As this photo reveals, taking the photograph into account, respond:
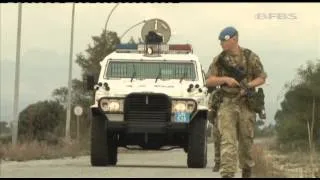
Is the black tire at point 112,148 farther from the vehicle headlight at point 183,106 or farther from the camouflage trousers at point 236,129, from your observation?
the camouflage trousers at point 236,129

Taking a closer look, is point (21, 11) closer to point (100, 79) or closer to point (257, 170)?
point (100, 79)

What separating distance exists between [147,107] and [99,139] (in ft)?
3.90

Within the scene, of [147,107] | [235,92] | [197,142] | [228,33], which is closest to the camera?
[228,33]

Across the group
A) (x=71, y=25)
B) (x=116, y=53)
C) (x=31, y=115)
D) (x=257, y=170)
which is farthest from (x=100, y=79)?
(x=31, y=115)

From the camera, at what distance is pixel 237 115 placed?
970 cm

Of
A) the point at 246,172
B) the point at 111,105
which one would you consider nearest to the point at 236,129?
the point at 246,172

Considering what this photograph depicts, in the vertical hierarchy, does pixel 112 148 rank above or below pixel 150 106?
below

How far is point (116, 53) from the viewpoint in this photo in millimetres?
17438

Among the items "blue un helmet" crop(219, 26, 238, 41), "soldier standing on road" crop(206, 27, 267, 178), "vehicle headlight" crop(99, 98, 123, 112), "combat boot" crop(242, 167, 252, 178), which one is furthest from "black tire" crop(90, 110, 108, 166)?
"blue un helmet" crop(219, 26, 238, 41)

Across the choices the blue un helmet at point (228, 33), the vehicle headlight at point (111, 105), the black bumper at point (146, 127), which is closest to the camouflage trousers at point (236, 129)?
the blue un helmet at point (228, 33)

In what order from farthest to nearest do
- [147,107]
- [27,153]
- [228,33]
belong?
1. [27,153]
2. [147,107]
3. [228,33]

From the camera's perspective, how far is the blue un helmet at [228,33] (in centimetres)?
952

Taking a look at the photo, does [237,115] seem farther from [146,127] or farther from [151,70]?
[151,70]

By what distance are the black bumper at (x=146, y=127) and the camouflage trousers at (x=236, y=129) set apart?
5.87 meters
